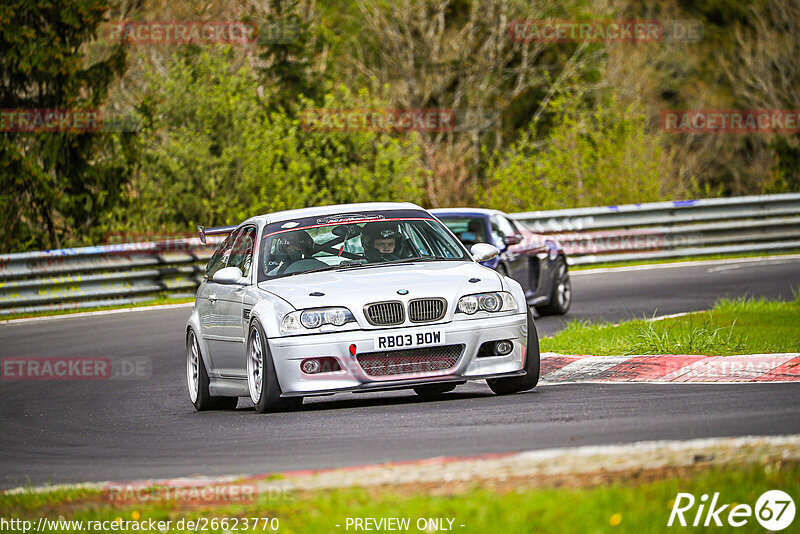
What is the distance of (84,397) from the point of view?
12430mm

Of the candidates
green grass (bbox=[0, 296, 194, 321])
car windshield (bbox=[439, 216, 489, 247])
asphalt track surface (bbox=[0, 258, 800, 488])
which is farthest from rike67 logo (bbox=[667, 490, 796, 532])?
green grass (bbox=[0, 296, 194, 321])

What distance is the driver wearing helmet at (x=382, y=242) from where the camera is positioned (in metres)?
11.0

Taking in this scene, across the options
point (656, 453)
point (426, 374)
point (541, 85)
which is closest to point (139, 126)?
point (426, 374)

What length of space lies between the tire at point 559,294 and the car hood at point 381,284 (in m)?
7.46

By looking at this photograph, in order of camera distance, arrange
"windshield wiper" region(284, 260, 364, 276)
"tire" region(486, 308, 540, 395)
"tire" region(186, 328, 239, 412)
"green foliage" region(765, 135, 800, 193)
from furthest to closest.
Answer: "green foliage" region(765, 135, 800, 193) < "tire" region(186, 328, 239, 412) < "windshield wiper" region(284, 260, 364, 276) < "tire" region(486, 308, 540, 395)

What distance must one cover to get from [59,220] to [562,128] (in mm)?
12797

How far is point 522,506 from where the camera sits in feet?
18.0

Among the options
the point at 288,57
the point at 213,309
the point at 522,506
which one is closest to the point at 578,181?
the point at 288,57

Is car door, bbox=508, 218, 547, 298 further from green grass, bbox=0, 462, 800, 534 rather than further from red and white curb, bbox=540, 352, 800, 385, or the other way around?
green grass, bbox=0, 462, 800, 534

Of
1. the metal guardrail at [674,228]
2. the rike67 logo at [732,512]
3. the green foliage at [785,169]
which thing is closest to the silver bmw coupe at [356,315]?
the rike67 logo at [732,512]

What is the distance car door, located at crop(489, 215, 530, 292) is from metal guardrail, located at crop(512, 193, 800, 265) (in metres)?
7.98

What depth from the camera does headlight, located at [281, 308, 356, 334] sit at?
977cm

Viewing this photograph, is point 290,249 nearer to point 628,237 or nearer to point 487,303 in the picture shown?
point 487,303

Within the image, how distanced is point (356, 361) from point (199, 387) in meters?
2.13
